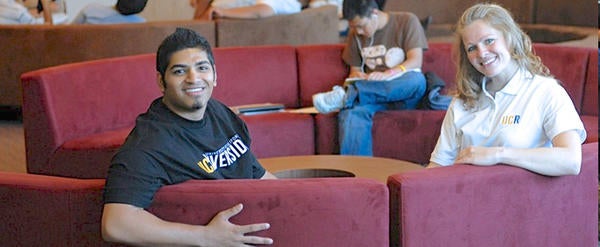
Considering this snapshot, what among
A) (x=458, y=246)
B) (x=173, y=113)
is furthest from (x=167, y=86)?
(x=458, y=246)

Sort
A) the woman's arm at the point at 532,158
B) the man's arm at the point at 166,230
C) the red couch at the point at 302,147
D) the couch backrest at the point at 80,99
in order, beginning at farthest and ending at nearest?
1. the couch backrest at the point at 80,99
2. the woman's arm at the point at 532,158
3. the red couch at the point at 302,147
4. the man's arm at the point at 166,230

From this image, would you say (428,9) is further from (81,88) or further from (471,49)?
(471,49)

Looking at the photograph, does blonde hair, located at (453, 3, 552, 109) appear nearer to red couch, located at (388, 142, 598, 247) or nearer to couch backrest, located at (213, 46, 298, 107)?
red couch, located at (388, 142, 598, 247)

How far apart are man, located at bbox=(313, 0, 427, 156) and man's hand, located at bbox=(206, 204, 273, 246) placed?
8.94 feet

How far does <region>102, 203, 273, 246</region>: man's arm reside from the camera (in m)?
2.21

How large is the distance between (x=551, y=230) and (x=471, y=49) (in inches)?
26.2

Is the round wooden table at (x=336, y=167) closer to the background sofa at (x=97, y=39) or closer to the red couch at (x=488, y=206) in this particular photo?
the red couch at (x=488, y=206)

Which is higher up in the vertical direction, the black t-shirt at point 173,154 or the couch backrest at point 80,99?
the black t-shirt at point 173,154

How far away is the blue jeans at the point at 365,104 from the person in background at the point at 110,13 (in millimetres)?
2483

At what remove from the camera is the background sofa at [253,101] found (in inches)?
178

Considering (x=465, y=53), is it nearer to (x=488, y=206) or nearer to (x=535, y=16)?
(x=488, y=206)

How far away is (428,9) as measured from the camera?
10.2 metres

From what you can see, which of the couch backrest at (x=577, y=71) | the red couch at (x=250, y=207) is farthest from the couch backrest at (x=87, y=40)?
the red couch at (x=250, y=207)

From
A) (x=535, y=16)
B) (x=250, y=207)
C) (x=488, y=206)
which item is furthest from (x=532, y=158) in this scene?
(x=535, y=16)
